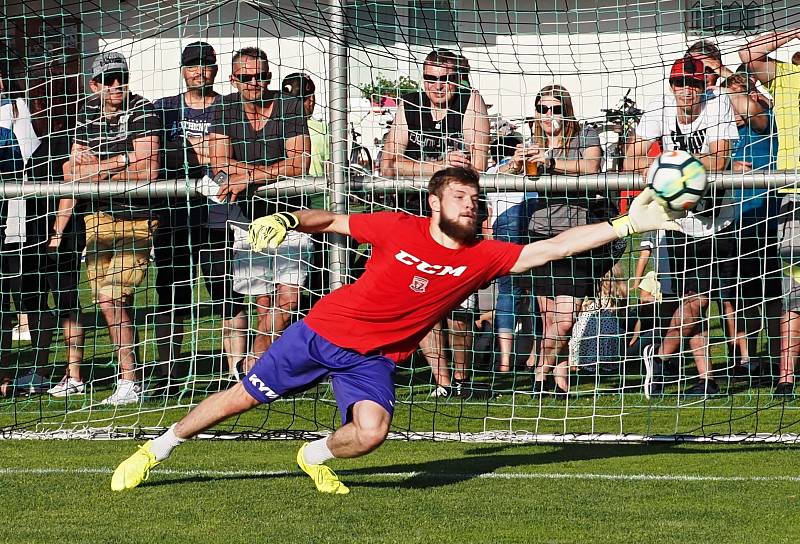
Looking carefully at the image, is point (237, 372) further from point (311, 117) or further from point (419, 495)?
Result: point (419, 495)

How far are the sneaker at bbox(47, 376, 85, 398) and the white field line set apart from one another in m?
2.29

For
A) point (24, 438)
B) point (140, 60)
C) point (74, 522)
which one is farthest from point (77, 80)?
point (74, 522)

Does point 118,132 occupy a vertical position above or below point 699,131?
above

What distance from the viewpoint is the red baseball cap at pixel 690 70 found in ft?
28.1

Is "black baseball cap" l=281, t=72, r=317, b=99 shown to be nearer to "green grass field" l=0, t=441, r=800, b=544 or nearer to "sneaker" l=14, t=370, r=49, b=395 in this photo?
"green grass field" l=0, t=441, r=800, b=544

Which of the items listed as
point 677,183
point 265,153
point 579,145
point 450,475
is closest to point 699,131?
point 579,145

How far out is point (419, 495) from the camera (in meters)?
6.02

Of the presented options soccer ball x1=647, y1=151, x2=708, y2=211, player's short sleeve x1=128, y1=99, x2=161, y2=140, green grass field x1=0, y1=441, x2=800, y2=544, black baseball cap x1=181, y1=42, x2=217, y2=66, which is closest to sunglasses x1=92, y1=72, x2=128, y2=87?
player's short sleeve x1=128, y1=99, x2=161, y2=140

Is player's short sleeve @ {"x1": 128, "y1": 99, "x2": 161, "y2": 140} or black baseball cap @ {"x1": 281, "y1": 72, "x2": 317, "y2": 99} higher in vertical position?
black baseball cap @ {"x1": 281, "y1": 72, "x2": 317, "y2": 99}

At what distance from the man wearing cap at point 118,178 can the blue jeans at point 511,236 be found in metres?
2.51

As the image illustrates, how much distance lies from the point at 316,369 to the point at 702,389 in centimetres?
379

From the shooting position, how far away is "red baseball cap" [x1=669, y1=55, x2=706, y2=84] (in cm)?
857

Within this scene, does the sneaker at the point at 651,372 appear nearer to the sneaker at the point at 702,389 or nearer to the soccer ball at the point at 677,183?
the sneaker at the point at 702,389

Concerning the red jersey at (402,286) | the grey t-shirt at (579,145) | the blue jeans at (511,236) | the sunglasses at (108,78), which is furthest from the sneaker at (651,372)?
the sunglasses at (108,78)
